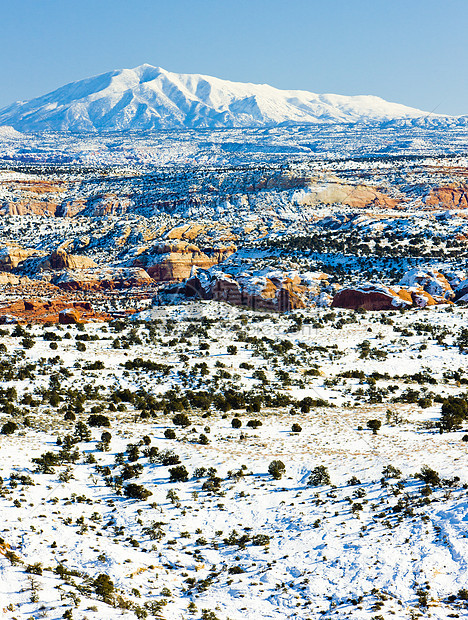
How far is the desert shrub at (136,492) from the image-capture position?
2316cm

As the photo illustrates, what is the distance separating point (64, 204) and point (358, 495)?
137 metres

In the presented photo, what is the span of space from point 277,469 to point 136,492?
6.45 m

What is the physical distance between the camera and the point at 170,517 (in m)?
21.9

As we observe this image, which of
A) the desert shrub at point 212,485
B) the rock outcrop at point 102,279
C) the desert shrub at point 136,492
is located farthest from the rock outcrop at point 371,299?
the desert shrub at point 136,492

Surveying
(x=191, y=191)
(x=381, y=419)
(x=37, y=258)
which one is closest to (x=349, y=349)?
(x=381, y=419)

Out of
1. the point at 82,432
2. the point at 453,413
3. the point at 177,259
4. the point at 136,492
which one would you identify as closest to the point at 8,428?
the point at 82,432

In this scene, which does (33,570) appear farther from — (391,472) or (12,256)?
(12,256)

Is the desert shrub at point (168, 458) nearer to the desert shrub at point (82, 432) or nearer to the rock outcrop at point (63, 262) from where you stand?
the desert shrub at point (82, 432)

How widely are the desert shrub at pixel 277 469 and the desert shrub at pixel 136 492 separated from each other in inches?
220

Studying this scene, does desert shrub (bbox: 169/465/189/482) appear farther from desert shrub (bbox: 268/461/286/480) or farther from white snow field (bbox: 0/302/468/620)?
desert shrub (bbox: 268/461/286/480)

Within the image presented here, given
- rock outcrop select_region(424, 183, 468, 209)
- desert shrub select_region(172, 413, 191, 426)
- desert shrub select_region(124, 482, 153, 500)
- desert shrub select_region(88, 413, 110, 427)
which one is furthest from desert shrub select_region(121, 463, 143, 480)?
rock outcrop select_region(424, 183, 468, 209)

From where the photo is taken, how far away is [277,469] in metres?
25.2

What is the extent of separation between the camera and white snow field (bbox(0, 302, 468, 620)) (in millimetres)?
17000

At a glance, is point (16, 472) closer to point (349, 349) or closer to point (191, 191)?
point (349, 349)
